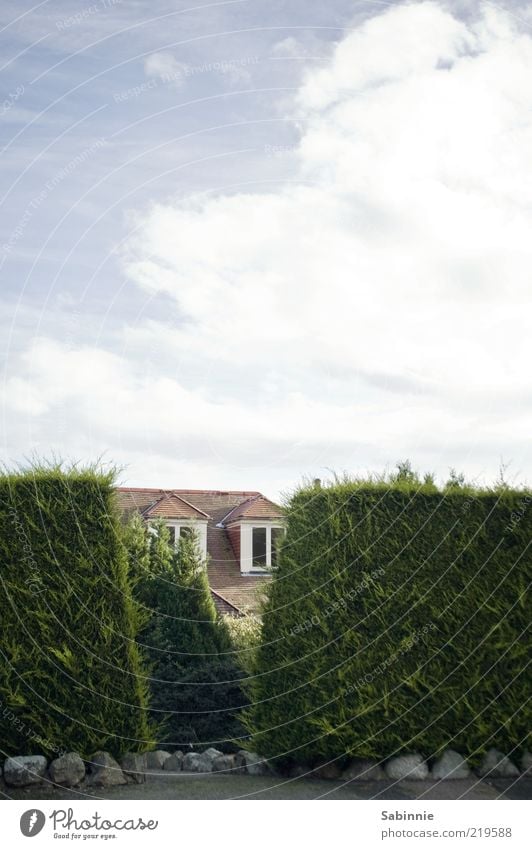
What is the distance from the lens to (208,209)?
10039 mm

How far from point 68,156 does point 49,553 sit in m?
Result: 5.04

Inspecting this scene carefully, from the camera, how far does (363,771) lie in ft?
31.7

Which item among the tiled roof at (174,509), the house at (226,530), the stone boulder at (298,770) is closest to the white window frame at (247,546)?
the house at (226,530)

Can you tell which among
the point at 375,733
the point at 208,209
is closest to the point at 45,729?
the point at 375,733

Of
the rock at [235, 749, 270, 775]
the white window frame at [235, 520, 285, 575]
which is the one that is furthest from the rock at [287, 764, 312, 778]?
the white window frame at [235, 520, 285, 575]

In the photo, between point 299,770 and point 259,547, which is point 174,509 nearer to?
point 259,547

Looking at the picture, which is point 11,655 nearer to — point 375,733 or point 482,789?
point 375,733

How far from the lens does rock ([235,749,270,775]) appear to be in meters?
10.2

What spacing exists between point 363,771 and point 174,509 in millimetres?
12954

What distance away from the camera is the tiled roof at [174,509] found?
2122 centimetres

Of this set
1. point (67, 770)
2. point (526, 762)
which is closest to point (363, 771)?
point (526, 762)

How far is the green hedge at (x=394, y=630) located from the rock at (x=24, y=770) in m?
2.74

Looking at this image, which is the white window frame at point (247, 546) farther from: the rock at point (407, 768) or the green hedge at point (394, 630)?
the rock at point (407, 768)
